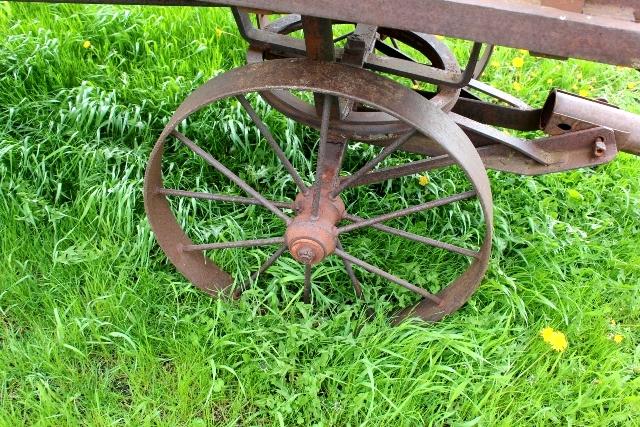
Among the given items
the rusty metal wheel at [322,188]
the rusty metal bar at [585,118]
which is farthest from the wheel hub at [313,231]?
the rusty metal bar at [585,118]

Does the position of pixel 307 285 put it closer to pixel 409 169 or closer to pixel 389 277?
pixel 389 277

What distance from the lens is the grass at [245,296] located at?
2199mm

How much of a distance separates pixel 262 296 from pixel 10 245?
1.00m

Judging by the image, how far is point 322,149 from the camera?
6.52 ft

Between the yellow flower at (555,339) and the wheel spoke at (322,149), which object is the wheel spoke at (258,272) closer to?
the wheel spoke at (322,149)

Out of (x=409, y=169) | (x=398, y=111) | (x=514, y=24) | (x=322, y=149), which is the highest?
(x=514, y=24)

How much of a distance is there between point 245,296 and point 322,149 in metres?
0.69

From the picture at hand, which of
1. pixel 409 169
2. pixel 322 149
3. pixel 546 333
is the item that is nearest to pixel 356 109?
pixel 409 169

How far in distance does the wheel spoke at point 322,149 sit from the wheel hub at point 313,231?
34 millimetres

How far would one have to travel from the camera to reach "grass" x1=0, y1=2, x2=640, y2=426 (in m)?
2.20

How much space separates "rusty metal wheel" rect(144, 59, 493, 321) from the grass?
76 mm

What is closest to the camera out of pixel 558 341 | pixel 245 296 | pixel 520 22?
pixel 520 22

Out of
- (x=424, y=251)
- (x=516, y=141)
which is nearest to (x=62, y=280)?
(x=424, y=251)

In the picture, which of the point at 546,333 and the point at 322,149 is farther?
the point at 546,333
